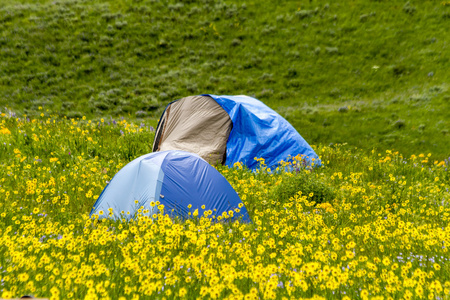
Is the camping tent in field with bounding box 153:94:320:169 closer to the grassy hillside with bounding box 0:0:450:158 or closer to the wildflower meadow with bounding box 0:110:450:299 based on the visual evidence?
the wildflower meadow with bounding box 0:110:450:299

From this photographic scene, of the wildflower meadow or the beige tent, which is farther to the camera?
the beige tent

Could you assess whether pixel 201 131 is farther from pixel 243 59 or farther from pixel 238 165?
pixel 243 59

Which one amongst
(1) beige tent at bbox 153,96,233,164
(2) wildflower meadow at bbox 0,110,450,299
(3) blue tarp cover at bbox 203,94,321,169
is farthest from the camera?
(1) beige tent at bbox 153,96,233,164

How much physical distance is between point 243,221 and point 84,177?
12.9ft

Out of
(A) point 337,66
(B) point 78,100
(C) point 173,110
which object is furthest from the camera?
(A) point 337,66

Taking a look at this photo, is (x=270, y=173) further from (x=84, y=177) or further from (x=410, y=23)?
(x=410, y=23)

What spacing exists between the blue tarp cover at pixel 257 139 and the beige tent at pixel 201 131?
0.86 feet

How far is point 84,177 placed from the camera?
25.0 ft

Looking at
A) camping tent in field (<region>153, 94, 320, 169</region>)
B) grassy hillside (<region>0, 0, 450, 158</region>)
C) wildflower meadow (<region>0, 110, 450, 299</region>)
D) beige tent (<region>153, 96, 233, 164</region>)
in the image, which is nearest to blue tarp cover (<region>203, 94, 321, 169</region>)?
camping tent in field (<region>153, 94, 320, 169</region>)

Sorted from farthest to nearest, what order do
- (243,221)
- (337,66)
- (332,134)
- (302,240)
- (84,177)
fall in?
(337,66), (332,134), (84,177), (243,221), (302,240)

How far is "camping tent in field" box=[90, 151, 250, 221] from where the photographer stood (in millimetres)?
5758

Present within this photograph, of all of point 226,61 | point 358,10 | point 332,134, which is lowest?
point 332,134

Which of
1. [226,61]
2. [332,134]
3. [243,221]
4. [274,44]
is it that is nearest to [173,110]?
[243,221]

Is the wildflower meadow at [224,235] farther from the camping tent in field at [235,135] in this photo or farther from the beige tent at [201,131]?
the beige tent at [201,131]
